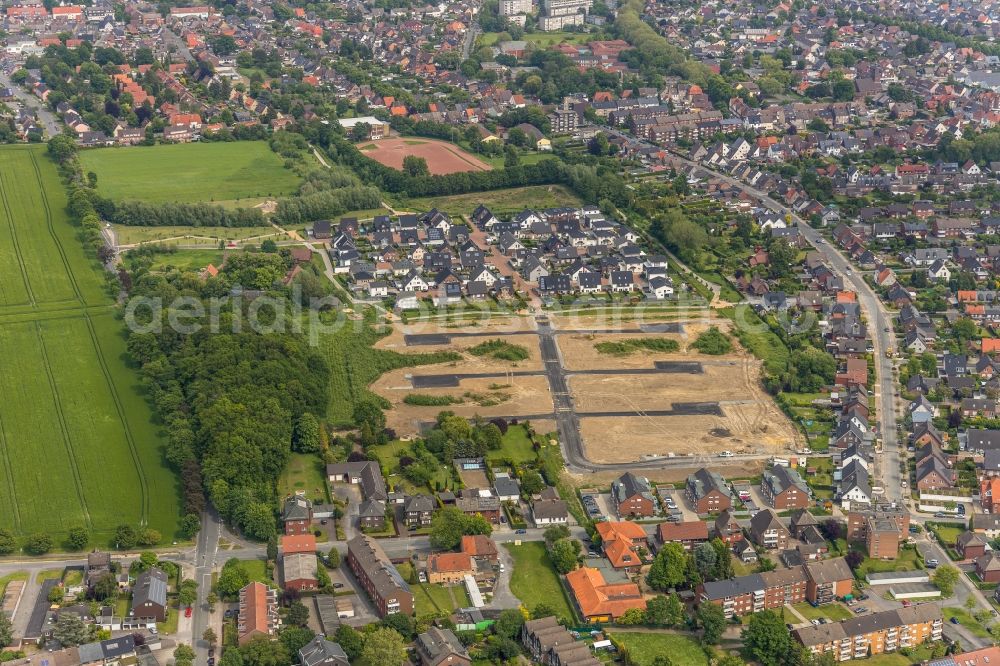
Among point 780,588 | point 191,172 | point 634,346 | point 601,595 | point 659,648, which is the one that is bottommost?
point 634,346

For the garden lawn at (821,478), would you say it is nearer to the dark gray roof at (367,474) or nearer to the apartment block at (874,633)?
the apartment block at (874,633)

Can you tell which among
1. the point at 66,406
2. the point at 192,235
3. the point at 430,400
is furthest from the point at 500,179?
the point at 66,406

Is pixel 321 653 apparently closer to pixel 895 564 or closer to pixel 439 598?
pixel 439 598

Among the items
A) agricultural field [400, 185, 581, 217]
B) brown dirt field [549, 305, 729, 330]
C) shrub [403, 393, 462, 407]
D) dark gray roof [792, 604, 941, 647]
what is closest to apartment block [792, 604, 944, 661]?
dark gray roof [792, 604, 941, 647]

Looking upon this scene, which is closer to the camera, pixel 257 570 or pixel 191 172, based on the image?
pixel 257 570

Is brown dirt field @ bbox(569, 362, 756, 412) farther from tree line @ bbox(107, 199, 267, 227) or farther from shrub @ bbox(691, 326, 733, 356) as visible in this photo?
tree line @ bbox(107, 199, 267, 227)

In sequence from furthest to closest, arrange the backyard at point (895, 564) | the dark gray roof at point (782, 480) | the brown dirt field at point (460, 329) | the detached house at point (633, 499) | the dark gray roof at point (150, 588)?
the brown dirt field at point (460, 329) → the dark gray roof at point (782, 480) → the detached house at point (633, 499) → the backyard at point (895, 564) → the dark gray roof at point (150, 588)

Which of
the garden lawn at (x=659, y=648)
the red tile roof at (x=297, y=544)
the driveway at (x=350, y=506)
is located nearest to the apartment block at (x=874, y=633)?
the garden lawn at (x=659, y=648)
